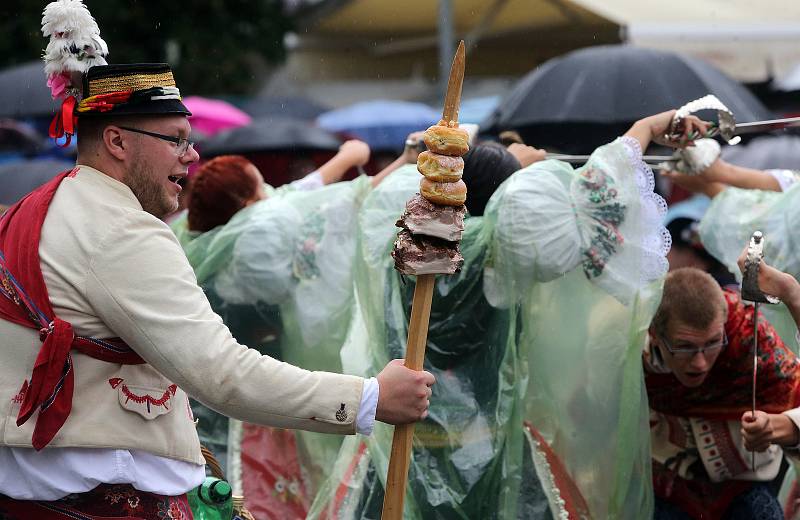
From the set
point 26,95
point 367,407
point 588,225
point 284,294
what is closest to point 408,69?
point 26,95

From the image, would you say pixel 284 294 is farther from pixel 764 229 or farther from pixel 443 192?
pixel 443 192

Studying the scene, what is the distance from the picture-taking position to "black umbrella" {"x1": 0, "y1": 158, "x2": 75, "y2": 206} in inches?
245

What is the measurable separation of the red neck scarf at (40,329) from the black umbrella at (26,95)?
21.2 ft

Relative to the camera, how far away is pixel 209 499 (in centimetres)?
287

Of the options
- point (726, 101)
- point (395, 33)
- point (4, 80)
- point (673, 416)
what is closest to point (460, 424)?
point (673, 416)

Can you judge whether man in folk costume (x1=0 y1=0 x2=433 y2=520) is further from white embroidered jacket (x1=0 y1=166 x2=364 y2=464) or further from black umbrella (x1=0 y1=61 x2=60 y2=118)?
black umbrella (x1=0 y1=61 x2=60 y2=118)

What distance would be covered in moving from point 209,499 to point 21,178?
154 inches

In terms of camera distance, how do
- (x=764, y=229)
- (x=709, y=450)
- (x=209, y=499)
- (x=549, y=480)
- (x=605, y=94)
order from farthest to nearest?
(x=605, y=94) → (x=764, y=229) → (x=709, y=450) → (x=549, y=480) → (x=209, y=499)

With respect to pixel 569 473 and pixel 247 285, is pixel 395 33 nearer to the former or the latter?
pixel 247 285

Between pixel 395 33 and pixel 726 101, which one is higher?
pixel 726 101

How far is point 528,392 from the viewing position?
3521 mm

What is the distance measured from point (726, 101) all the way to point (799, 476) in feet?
6.64

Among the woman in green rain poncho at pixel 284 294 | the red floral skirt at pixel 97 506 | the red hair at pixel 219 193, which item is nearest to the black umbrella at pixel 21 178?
the red hair at pixel 219 193

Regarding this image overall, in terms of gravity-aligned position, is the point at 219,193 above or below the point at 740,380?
above
